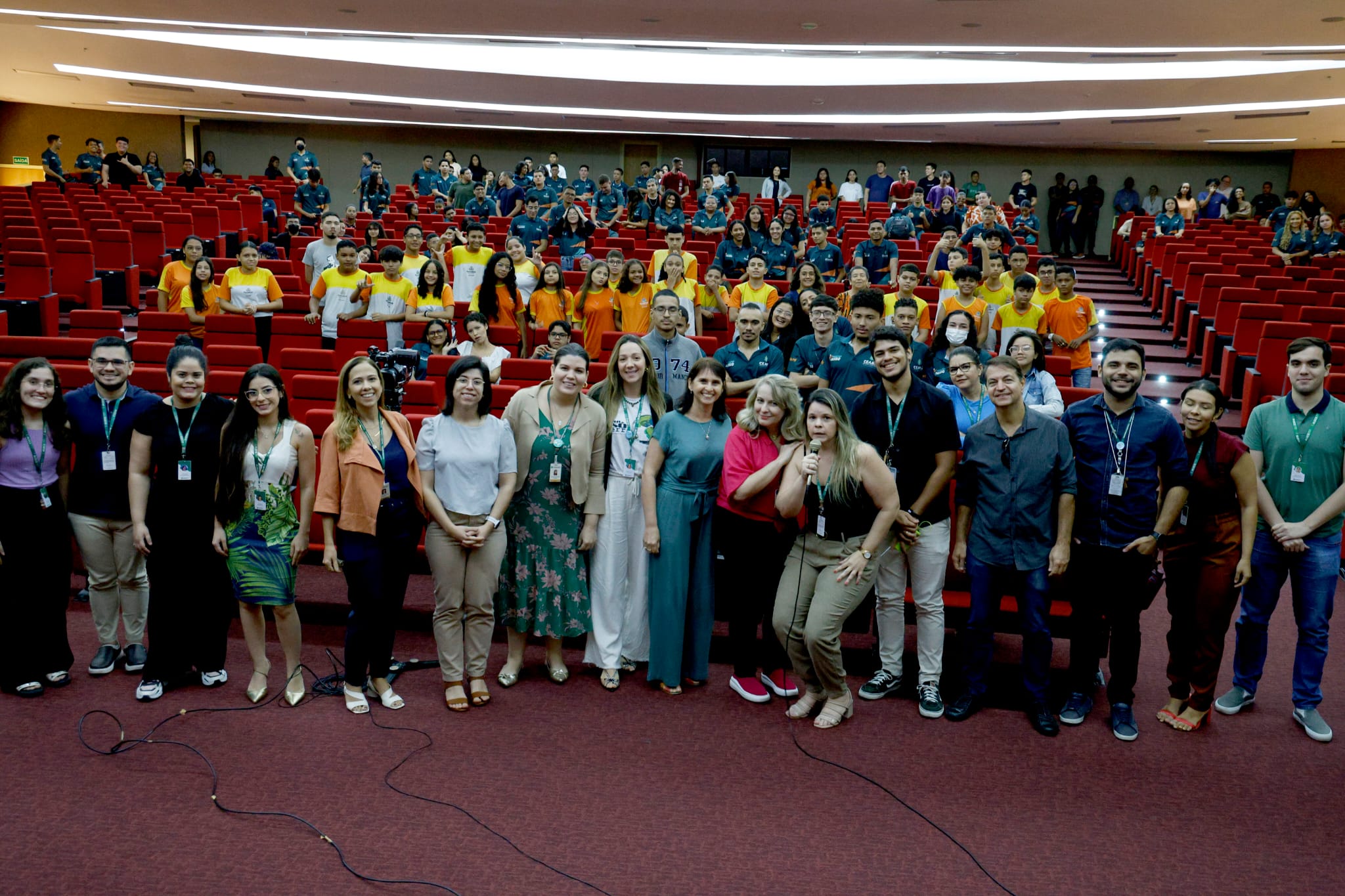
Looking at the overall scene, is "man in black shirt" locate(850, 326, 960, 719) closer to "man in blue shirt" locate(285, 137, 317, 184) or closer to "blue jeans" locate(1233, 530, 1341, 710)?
"blue jeans" locate(1233, 530, 1341, 710)

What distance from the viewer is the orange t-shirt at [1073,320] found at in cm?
662

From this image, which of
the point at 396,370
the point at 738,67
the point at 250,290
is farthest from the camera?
the point at 738,67

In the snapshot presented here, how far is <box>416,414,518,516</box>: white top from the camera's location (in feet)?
11.2

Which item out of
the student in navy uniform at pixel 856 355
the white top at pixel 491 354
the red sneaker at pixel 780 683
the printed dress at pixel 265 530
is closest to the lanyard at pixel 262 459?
the printed dress at pixel 265 530

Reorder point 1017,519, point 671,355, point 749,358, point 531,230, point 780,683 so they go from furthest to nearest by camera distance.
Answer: point 531,230 → point 671,355 → point 749,358 → point 780,683 → point 1017,519

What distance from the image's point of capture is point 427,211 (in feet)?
42.8

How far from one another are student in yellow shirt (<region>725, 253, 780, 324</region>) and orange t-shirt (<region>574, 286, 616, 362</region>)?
82 cm

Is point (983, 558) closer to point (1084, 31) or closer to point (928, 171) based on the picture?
point (1084, 31)

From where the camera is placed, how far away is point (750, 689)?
3.65 meters

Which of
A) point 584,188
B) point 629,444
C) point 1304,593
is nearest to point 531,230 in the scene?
point 584,188

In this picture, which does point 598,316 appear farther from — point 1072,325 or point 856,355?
point 1072,325

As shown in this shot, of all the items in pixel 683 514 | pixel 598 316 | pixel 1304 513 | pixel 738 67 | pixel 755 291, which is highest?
pixel 738 67

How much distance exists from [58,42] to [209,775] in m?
12.3

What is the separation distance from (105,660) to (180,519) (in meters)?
0.69
